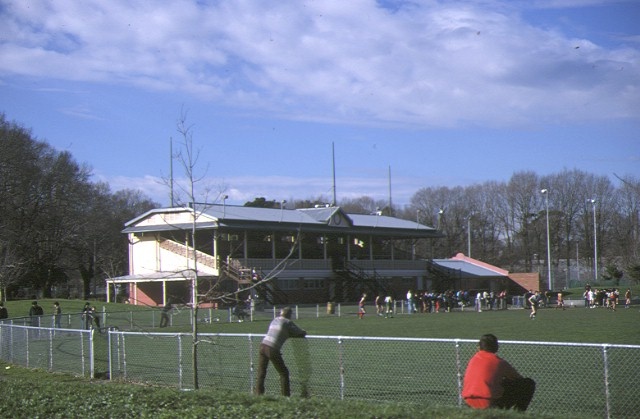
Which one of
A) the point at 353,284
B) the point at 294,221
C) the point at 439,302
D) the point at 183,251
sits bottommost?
the point at 439,302

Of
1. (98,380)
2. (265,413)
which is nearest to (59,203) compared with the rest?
(98,380)

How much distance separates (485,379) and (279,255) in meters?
55.7

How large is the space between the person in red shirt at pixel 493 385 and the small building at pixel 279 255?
42562 millimetres

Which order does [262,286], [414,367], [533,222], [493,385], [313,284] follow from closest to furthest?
[493,385]
[414,367]
[262,286]
[313,284]
[533,222]

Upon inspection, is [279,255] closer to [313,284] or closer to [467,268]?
[313,284]

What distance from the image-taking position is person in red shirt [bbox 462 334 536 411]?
9398mm

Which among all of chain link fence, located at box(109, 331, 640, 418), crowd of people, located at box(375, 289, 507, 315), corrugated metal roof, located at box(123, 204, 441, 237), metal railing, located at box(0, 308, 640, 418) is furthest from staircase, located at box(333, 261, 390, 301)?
chain link fence, located at box(109, 331, 640, 418)

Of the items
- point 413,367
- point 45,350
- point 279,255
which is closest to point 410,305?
point 279,255

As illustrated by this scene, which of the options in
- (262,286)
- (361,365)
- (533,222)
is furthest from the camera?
(533,222)

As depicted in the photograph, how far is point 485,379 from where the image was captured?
945 cm

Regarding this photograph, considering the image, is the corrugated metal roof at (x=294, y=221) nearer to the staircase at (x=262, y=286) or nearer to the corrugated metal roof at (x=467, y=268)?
the staircase at (x=262, y=286)

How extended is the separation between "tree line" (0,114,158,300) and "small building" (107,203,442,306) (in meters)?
3.48

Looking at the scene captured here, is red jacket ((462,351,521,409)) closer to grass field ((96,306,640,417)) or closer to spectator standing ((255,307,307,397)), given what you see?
grass field ((96,306,640,417))

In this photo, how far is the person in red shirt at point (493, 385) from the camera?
9398 mm
